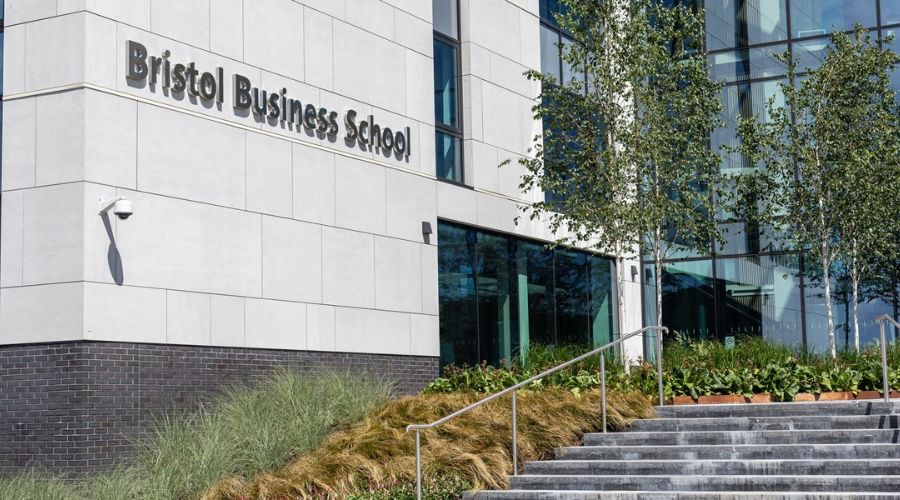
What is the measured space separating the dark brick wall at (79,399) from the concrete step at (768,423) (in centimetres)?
620

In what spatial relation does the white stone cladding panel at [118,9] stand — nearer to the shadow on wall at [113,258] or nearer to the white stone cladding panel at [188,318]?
the shadow on wall at [113,258]

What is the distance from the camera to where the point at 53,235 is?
15008 mm

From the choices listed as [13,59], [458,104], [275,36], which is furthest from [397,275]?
[13,59]

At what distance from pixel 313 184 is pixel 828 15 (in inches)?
578

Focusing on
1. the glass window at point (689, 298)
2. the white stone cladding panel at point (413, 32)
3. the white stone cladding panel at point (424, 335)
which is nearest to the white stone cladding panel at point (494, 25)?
the white stone cladding panel at point (413, 32)

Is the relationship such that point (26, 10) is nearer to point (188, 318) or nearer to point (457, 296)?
point (188, 318)

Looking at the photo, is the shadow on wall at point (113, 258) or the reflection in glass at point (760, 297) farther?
the reflection in glass at point (760, 297)

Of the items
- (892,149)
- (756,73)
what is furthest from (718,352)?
(756,73)

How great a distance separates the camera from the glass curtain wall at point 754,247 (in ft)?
89.1

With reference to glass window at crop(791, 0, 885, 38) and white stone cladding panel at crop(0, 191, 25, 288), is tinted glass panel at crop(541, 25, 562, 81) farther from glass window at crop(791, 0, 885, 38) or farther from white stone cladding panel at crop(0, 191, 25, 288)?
white stone cladding panel at crop(0, 191, 25, 288)

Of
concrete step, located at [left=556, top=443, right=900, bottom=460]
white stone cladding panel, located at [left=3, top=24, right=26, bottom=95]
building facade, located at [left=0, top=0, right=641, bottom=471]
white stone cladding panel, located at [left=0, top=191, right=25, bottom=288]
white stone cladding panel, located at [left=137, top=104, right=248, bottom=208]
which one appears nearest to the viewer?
concrete step, located at [left=556, top=443, right=900, bottom=460]

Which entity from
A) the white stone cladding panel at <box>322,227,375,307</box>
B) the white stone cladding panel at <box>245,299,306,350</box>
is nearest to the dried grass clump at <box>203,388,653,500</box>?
the white stone cladding panel at <box>245,299,306,350</box>

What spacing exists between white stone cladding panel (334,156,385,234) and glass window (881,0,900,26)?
13435mm

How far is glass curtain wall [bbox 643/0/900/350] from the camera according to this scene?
89.1ft
